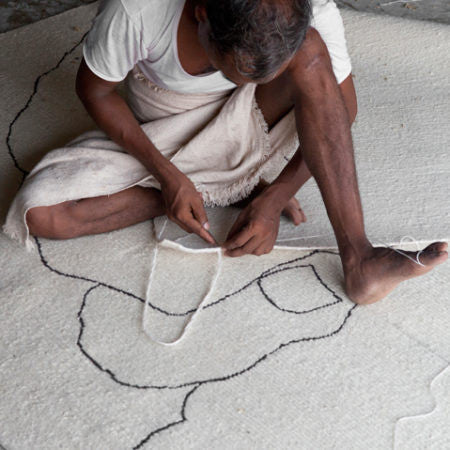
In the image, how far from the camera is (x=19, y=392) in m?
1.32

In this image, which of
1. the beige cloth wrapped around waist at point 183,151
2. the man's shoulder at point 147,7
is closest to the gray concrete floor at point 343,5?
the beige cloth wrapped around waist at point 183,151

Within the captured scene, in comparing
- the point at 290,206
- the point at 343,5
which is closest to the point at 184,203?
the point at 290,206

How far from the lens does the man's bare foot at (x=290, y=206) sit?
1.68 metres

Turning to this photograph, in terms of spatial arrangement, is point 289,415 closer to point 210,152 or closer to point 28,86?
point 210,152

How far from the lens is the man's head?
116cm

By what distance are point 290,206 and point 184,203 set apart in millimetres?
292

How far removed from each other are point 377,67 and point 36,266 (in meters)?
1.29

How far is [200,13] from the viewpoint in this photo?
1.26 meters

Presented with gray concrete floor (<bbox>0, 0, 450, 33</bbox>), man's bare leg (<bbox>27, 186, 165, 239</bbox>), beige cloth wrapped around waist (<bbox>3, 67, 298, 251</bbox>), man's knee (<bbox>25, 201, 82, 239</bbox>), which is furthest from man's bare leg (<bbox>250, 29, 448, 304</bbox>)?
gray concrete floor (<bbox>0, 0, 450, 33</bbox>)

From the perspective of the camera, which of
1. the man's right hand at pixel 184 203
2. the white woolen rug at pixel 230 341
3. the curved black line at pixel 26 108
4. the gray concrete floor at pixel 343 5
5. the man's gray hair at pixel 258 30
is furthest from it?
the gray concrete floor at pixel 343 5

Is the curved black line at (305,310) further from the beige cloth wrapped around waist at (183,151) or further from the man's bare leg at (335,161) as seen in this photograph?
the beige cloth wrapped around waist at (183,151)

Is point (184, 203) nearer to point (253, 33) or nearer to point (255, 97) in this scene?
point (255, 97)

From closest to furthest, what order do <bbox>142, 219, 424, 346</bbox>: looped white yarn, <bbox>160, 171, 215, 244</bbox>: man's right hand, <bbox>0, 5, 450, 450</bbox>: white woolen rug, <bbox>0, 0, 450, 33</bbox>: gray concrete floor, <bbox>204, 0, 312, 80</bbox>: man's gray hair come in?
Result: 1. <bbox>204, 0, 312, 80</bbox>: man's gray hair
2. <bbox>0, 5, 450, 450</bbox>: white woolen rug
3. <bbox>142, 219, 424, 346</bbox>: looped white yarn
4. <bbox>160, 171, 215, 244</bbox>: man's right hand
5. <bbox>0, 0, 450, 33</bbox>: gray concrete floor

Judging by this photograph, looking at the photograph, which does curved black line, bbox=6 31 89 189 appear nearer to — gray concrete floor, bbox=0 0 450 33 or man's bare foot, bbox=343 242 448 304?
gray concrete floor, bbox=0 0 450 33
